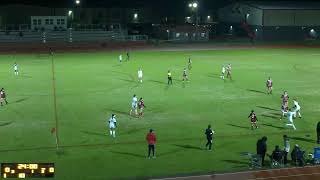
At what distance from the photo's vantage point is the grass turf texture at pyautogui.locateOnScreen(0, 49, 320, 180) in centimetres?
2223

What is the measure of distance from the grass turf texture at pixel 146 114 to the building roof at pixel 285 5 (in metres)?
35.7

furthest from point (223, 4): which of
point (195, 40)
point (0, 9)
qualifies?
point (0, 9)

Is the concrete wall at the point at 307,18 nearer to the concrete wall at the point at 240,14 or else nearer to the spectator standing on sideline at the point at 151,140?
the concrete wall at the point at 240,14

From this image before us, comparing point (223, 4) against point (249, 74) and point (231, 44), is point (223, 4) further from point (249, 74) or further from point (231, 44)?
point (249, 74)

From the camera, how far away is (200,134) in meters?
26.8

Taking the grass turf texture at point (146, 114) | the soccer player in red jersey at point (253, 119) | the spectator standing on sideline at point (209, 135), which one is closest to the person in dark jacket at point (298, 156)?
the grass turf texture at point (146, 114)

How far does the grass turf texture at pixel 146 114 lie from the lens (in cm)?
2223

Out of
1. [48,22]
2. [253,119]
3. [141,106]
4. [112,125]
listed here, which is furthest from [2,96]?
[48,22]

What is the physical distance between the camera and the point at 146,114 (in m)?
31.6

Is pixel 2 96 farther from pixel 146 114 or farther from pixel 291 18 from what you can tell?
pixel 291 18

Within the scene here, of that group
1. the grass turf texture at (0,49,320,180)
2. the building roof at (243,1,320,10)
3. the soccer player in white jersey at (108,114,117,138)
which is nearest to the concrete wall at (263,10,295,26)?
the building roof at (243,1,320,10)

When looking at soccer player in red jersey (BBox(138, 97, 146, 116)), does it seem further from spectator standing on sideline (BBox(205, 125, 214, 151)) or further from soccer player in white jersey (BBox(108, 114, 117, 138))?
spectator standing on sideline (BBox(205, 125, 214, 151))

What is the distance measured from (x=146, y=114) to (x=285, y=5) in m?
70.0

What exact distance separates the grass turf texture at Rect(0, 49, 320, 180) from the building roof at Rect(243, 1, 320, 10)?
35696 mm
